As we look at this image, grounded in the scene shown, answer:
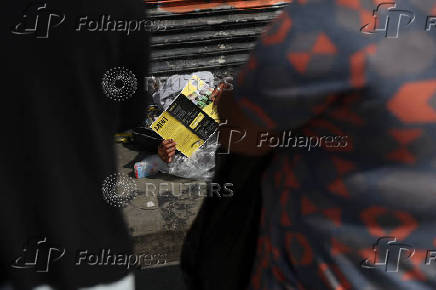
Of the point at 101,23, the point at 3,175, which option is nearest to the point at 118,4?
the point at 101,23

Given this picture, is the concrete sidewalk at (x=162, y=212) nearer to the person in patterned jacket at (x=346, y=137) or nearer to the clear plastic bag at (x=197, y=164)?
the clear plastic bag at (x=197, y=164)

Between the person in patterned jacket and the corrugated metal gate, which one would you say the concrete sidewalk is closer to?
the corrugated metal gate

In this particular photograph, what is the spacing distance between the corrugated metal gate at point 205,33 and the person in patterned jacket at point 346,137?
3.25 metres

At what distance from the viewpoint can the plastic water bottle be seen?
11.5 ft

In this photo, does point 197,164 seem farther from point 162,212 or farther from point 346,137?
point 346,137

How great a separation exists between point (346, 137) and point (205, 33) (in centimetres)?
371

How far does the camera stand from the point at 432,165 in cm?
103

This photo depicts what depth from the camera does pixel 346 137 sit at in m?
1.10

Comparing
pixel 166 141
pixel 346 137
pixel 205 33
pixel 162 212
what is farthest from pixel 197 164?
pixel 346 137

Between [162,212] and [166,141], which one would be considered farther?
[166,141]

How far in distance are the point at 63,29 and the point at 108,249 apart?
0.67m

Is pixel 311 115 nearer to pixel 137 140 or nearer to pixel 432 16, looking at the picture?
pixel 432 16

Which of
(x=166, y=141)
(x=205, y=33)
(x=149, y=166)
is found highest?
(x=205, y=33)

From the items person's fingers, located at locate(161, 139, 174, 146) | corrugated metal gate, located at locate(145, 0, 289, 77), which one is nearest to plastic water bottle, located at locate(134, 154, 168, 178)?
person's fingers, located at locate(161, 139, 174, 146)
